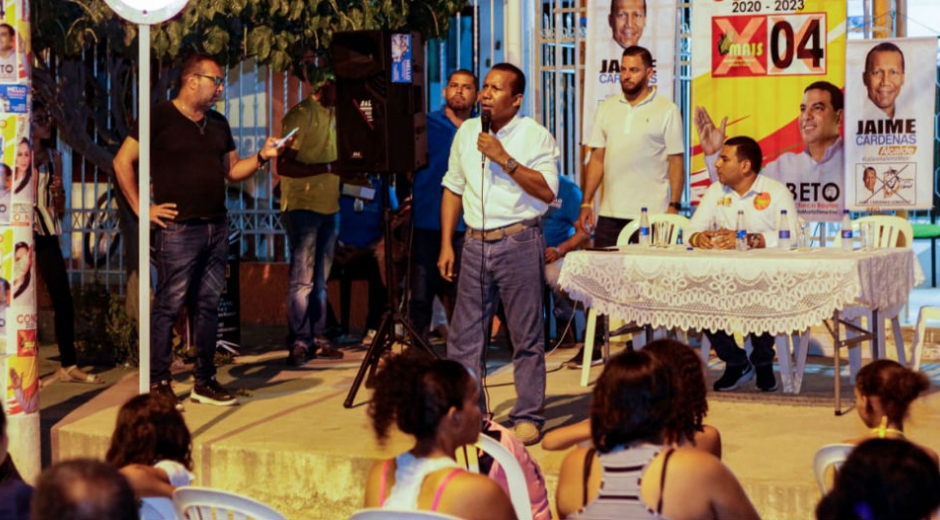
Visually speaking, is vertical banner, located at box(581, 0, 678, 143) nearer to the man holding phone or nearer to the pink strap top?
the man holding phone

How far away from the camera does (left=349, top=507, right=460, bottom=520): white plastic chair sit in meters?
3.06

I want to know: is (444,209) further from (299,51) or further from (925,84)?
(925,84)

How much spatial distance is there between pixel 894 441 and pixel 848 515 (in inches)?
7.7

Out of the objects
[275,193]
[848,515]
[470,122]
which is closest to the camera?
[848,515]

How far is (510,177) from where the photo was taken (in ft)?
20.8

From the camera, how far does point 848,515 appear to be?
2.72m

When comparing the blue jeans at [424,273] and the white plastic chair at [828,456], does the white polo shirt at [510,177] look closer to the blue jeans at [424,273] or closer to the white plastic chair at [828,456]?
the blue jeans at [424,273]

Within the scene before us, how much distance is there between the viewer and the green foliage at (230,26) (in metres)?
8.12

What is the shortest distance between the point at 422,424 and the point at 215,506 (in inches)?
21.9

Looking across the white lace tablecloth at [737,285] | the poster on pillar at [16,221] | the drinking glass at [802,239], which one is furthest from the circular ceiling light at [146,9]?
the drinking glass at [802,239]

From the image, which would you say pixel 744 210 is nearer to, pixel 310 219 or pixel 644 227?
pixel 644 227

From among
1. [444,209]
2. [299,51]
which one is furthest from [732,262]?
[299,51]

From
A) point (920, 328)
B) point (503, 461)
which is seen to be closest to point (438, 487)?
point (503, 461)

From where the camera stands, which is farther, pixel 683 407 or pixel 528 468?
pixel 528 468
